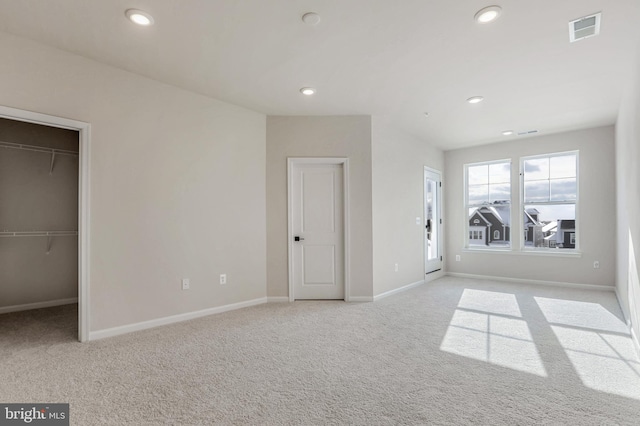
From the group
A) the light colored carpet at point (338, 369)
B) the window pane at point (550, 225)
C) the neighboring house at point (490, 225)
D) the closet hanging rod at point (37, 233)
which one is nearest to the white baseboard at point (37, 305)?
the light colored carpet at point (338, 369)

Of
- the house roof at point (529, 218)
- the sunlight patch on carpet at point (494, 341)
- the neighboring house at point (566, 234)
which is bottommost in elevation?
the sunlight patch on carpet at point (494, 341)

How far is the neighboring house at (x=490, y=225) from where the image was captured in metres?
6.23

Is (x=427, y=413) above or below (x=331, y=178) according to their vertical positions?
below

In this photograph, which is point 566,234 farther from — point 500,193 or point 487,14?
point 487,14

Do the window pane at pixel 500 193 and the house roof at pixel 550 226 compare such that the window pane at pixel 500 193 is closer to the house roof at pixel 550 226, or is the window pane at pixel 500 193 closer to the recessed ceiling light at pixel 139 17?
the house roof at pixel 550 226

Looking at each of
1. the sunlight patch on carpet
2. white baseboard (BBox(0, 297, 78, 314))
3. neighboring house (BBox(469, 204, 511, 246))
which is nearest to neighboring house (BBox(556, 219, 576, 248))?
neighboring house (BBox(469, 204, 511, 246))

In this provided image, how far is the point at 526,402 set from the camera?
2.03 m

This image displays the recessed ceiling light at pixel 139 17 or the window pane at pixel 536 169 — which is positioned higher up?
the recessed ceiling light at pixel 139 17

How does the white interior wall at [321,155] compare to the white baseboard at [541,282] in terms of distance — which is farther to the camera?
the white baseboard at [541,282]

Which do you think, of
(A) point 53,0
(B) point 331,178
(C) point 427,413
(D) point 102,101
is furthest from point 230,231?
(C) point 427,413

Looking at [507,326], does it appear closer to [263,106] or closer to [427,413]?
[427,413]

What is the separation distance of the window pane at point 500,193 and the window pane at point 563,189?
696mm

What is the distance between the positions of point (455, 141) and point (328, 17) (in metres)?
4.46

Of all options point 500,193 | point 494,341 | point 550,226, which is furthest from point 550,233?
point 494,341
